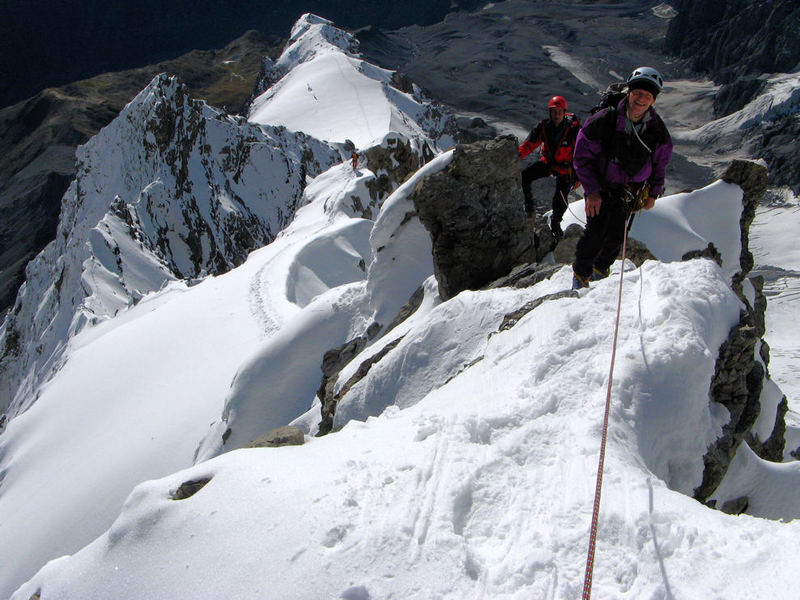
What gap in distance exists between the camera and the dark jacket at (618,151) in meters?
5.82

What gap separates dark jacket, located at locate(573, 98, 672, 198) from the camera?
19.1ft

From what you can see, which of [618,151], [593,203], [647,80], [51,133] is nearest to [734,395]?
[593,203]

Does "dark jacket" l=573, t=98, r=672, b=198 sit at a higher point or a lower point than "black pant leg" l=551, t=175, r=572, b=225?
higher

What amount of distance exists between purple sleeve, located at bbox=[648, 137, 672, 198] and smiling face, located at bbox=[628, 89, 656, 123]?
48cm

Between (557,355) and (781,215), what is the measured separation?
90.7 m

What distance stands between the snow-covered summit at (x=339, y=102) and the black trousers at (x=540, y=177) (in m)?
37.9

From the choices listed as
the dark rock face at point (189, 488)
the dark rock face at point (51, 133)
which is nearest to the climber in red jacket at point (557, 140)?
the dark rock face at point (189, 488)

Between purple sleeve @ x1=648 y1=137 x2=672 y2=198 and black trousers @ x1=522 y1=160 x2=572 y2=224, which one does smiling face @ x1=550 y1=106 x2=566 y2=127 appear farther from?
purple sleeve @ x1=648 y1=137 x2=672 y2=198

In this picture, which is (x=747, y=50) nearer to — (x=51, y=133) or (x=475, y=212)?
(x=51, y=133)

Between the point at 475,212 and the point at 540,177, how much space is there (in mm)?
1524

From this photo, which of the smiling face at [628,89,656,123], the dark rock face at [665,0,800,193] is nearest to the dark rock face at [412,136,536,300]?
the smiling face at [628,89,656,123]

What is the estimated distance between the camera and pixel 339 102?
5991 centimetres

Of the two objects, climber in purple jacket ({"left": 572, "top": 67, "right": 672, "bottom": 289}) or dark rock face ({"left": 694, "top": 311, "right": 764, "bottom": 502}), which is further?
climber in purple jacket ({"left": 572, "top": 67, "right": 672, "bottom": 289})

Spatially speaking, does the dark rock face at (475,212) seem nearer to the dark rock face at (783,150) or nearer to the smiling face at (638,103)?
the smiling face at (638,103)
